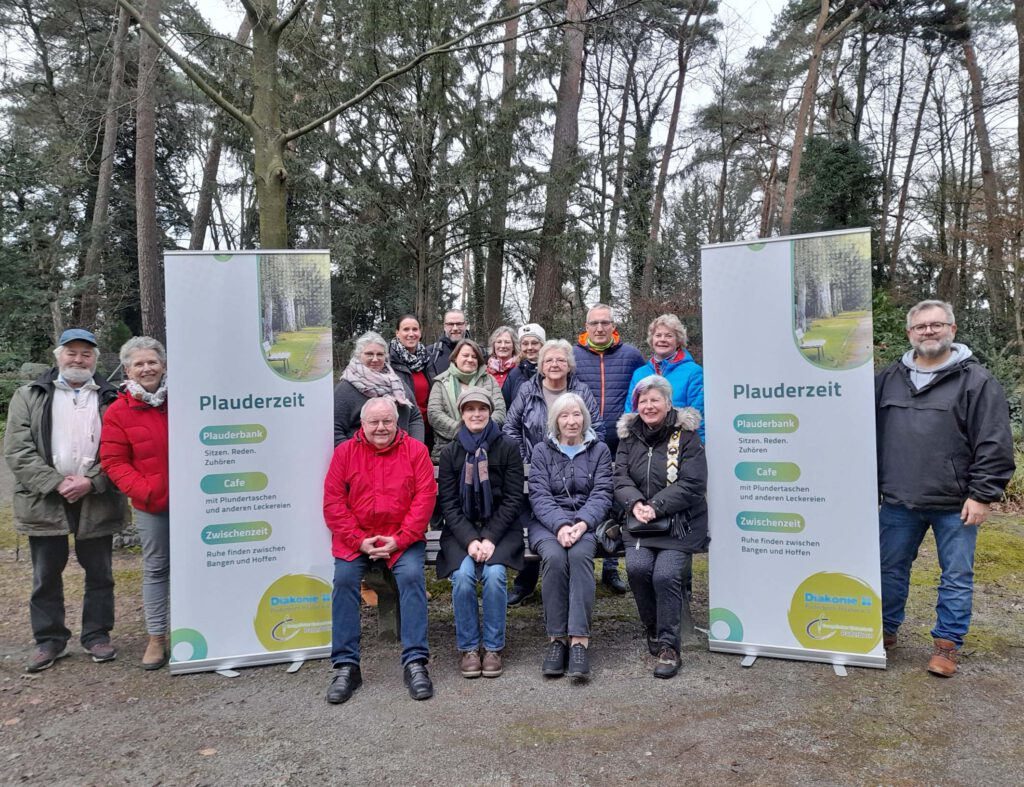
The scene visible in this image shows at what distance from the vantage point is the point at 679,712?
3.12m

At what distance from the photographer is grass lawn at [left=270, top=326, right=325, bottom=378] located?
3766 millimetres

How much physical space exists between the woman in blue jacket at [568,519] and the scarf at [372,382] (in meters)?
0.96

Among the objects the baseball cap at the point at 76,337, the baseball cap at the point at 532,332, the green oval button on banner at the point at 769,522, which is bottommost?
the green oval button on banner at the point at 769,522

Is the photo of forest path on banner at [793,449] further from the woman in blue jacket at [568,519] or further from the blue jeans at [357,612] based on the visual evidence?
the blue jeans at [357,612]

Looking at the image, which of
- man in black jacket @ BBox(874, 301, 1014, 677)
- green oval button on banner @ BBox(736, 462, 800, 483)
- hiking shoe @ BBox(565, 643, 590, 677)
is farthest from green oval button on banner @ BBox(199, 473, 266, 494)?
man in black jacket @ BBox(874, 301, 1014, 677)

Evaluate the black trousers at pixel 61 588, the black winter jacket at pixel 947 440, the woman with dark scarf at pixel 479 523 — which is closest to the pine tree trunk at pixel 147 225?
the black trousers at pixel 61 588

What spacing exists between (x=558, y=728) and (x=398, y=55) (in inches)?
407

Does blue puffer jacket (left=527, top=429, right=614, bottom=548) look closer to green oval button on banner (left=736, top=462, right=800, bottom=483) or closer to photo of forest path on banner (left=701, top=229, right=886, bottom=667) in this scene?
photo of forest path on banner (left=701, top=229, right=886, bottom=667)

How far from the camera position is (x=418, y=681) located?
333 centimetres

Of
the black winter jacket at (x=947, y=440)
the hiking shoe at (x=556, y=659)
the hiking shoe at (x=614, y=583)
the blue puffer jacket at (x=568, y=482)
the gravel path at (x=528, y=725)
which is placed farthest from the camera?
the hiking shoe at (x=614, y=583)

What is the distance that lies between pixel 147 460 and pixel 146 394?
0.36 m

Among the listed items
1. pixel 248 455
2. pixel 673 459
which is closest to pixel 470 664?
pixel 673 459

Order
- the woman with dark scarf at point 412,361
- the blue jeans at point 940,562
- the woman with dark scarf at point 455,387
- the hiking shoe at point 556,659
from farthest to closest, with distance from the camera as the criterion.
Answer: the woman with dark scarf at point 412,361, the woman with dark scarf at point 455,387, the hiking shoe at point 556,659, the blue jeans at point 940,562

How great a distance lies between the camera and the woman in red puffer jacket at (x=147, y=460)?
3629mm
